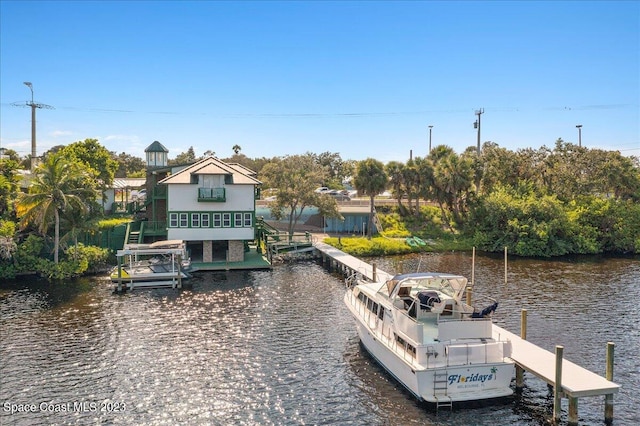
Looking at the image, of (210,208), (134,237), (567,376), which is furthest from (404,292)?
(134,237)

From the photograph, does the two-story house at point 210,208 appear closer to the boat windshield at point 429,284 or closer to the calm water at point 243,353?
the calm water at point 243,353

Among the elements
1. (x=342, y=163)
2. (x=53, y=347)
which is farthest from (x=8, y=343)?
(x=342, y=163)

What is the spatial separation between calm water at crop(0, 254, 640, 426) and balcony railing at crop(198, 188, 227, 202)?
7.87 m

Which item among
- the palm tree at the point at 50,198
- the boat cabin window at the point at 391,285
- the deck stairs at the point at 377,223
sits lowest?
the boat cabin window at the point at 391,285

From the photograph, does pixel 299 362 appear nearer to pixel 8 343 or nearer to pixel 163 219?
pixel 8 343

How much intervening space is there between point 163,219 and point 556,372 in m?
40.4

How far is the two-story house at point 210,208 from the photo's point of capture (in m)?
42.3

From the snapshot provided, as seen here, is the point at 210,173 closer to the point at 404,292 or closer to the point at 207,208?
the point at 207,208

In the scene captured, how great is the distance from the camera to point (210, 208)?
140ft

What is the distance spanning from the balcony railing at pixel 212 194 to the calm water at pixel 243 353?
7.87 metres

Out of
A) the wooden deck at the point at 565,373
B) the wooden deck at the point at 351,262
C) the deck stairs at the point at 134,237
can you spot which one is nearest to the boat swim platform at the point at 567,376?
the wooden deck at the point at 565,373

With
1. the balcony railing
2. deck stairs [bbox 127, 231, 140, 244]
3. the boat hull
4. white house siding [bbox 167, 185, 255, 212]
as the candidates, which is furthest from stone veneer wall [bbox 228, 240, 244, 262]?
the boat hull

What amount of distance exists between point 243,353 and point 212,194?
21.9m

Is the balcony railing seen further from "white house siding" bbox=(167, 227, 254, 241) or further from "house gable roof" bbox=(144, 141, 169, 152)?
"house gable roof" bbox=(144, 141, 169, 152)
